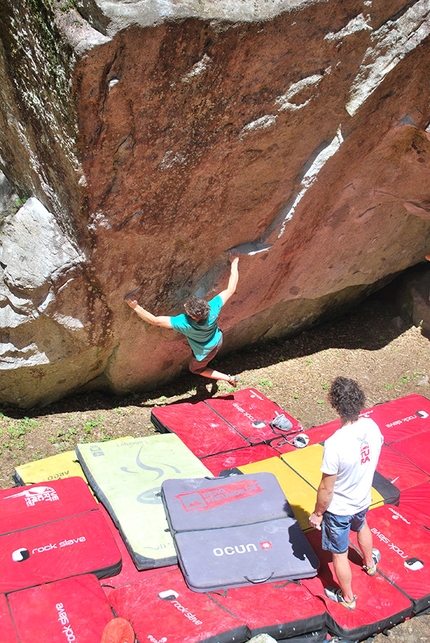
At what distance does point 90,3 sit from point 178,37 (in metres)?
0.51

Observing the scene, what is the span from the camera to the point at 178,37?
12.0 ft

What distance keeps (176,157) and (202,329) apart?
140cm

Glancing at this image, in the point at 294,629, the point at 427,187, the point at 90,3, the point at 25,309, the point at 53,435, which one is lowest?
the point at 294,629

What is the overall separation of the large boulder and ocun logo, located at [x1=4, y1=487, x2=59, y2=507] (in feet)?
3.79

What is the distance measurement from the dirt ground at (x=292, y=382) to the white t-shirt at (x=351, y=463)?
7.21 ft

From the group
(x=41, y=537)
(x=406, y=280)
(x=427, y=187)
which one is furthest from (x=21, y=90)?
(x=406, y=280)

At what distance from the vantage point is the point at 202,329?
5039 mm

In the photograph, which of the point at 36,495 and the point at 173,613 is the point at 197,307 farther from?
the point at 173,613

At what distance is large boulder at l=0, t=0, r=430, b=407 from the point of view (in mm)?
3727

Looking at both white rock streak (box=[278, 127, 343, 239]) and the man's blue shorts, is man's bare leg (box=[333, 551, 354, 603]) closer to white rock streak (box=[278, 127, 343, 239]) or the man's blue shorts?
the man's blue shorts

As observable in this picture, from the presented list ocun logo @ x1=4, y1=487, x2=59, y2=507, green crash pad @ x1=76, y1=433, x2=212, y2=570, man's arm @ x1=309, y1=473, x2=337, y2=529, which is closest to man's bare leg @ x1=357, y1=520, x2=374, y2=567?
man's arm @ x1=309, y1=473, x2=337, y2=529

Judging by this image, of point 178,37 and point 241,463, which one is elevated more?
point 178,37

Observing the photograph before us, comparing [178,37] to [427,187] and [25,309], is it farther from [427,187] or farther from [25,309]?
[427,187]

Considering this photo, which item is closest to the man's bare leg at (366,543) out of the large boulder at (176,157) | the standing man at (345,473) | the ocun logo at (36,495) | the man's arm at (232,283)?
the standing man at (345,473)
